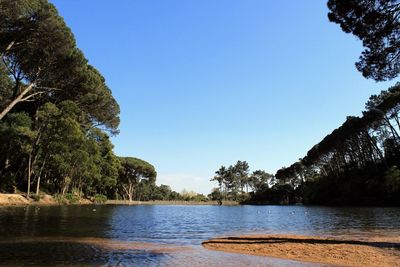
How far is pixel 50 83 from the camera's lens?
52.8m

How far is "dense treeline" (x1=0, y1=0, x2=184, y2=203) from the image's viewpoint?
41.0 metres

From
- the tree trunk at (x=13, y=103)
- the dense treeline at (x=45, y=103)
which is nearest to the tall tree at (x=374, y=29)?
the dense treeline at (x=45, y=103)

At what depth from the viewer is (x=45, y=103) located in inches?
2398

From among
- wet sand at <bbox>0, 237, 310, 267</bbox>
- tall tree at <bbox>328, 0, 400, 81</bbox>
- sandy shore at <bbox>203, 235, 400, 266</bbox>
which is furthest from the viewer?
tall tree at <bbox>328, 0, 400, 81</bbox>

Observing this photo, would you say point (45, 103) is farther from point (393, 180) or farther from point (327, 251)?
point (393, 180)

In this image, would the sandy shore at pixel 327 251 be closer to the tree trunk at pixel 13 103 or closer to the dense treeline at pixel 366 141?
the dense treeline at pixel 366 141

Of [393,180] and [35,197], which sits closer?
[35,197]

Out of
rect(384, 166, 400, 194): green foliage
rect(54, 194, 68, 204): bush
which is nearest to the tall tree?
rect(384, 166, 400, 194): green foliage

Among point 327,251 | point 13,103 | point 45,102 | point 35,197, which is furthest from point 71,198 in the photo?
point 327,251

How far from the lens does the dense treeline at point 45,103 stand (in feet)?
134

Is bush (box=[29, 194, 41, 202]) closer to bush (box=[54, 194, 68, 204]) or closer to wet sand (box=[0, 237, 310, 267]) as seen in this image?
bush (box=[54, 194, 68, 204])

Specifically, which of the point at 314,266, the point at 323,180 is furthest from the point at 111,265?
the point at 323,180

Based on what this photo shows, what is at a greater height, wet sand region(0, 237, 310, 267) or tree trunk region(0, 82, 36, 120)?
tree trunk region(0, 82, 36, 120)

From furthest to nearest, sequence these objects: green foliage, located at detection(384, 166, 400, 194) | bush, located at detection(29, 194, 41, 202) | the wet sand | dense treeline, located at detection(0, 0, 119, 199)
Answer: green foliage, located at detection(384, 166, 400, 194) → bush, located at detection(29, 194, 41, 202) → dense treeline, located at detection(0, 0, 119, 199) → the wet sand
